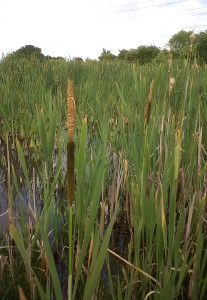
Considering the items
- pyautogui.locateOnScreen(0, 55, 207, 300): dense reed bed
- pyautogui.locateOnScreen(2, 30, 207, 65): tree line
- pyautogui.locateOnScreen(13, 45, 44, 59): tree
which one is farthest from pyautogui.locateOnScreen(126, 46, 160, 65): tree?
pyautogui.locateOnScreen(0, 55, 207, 300): dense reed bed

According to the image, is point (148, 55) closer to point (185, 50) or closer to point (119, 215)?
point (185, 50)

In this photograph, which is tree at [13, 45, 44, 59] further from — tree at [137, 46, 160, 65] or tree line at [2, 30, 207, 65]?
tree at [137, 46, 160, 65]

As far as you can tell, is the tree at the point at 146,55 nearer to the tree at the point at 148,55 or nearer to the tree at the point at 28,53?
the tree at the point at 148,55

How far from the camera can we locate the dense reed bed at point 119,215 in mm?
779

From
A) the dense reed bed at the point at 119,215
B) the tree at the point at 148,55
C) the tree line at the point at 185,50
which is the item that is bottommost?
the dense reed bed at the point at 119,215

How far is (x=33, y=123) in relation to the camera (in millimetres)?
2545

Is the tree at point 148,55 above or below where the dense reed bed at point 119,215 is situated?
above

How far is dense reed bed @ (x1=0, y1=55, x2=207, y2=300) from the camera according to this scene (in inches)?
30.7

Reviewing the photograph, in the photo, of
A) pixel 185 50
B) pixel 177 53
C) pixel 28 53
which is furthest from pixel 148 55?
pixel 185 50

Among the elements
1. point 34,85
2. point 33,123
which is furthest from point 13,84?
point 33,123

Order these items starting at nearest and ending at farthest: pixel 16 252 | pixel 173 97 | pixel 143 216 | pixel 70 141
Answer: pixel 70 141 → pixel 143 216 → pixel 16 252 → pixel 173 97

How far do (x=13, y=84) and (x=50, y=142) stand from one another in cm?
264

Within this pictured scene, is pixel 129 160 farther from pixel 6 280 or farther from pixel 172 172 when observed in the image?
pixel 6 280

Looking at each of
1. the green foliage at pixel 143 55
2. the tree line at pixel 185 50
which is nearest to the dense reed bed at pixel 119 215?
the tree line at pixel 185 50
